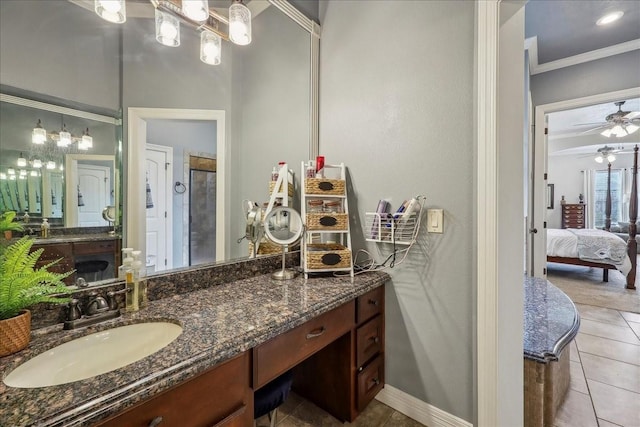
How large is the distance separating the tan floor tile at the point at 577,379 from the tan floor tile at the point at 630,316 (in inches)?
55.3

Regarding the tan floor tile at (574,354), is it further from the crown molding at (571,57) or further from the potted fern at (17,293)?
the potted fern at (17,293)

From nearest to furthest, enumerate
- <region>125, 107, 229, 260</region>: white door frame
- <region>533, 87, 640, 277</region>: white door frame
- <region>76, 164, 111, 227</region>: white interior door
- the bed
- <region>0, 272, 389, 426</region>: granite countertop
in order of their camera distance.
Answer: <region>0, 272, 389, 426</region>: granite countertop < <region>76, 164, 111, 227</region>: white interior door < <region>125, 107, 229, 260</region>: white door frame < <region>533, 87, 640, 277</region>: white door frame < the bed

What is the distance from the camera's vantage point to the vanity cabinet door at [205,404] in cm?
63

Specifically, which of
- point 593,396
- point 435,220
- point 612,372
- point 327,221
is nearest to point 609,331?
point 612,372

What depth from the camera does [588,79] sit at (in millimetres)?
2936

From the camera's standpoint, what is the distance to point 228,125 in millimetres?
1515

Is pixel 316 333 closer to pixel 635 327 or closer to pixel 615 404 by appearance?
pixel 615 404

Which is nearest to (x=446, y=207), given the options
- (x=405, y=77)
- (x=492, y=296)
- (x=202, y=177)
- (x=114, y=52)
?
(x=492, y=296)

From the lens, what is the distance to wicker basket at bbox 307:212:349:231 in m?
1.53

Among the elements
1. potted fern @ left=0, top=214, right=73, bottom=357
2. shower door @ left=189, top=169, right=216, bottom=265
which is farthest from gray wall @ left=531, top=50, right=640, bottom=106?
potted fern @ left=0, top=214, right=73, bottom=357

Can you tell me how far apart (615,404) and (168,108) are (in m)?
2.98

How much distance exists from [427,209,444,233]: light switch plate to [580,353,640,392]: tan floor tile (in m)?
1.75

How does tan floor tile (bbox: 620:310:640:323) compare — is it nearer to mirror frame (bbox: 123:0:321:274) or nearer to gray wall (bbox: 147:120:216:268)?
mirror frame (bbox: 123:0:321:274)

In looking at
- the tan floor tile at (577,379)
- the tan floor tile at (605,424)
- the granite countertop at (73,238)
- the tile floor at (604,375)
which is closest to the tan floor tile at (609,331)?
the tile floor at (604,375)
